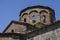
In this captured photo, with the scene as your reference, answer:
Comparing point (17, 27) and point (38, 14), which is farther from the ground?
point (38, 14)

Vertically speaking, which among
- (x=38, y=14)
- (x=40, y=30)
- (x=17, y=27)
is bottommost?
(x=40, y=30)

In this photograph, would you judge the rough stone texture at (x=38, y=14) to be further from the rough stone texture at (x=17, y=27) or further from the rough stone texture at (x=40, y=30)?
the rough stone texture at (x=17, y=27)

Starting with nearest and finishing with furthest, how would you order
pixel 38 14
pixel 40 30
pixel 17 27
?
pixel 40 30 < pixel 17 27 < pixel 38 14

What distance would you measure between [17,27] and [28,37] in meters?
3.10

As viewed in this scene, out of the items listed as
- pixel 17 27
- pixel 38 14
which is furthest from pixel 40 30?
pixel 38 14

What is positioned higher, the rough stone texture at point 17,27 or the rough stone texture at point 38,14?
the rough stone texture at point 38,14

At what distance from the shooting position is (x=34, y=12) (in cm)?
2080

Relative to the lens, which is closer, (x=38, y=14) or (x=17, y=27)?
(x=17, y=27)

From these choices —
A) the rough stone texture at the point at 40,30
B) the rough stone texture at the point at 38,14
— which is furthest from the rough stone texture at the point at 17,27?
the rough stone texture at the point at 38,14

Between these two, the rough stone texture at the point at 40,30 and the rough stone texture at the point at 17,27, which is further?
the rough stone texture at the point at 17,27

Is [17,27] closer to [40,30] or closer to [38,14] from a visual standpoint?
[38,14]

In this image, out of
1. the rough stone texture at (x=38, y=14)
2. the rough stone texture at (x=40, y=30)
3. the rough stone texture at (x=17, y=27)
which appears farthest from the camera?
the rough stone texture at (x=38, y=14)

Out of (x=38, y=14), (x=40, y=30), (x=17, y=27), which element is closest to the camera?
(x=40, y=30)

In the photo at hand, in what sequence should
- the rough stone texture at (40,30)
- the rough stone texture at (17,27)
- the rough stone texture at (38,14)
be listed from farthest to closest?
the rough stone texture at (38,14) < the rough stone texture at (17,27) < the rough stone texture at (40,30)
